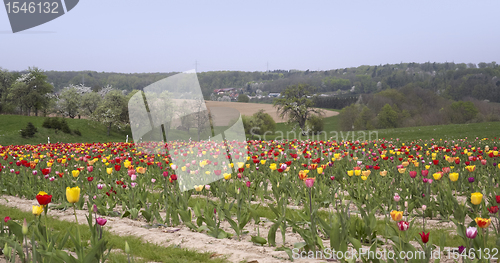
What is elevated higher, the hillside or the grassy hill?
the hillside

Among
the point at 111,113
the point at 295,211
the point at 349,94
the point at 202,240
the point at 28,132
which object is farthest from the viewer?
the point at 349,94

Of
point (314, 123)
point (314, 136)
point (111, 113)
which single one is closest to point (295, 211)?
point (314, 136)

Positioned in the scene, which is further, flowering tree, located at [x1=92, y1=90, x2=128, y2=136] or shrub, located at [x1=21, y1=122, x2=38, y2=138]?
flowering tree, located at [x1=92, y1=90, x2=128, y2=136]

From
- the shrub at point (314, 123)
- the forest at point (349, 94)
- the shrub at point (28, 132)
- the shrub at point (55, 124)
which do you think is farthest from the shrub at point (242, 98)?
the shrub at point (28, 132)

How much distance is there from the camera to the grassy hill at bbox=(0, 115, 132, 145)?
32.2 m

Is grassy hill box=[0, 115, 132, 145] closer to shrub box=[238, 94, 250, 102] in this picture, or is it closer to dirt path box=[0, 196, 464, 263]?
dirt path box=[0, 196, 464, 263]

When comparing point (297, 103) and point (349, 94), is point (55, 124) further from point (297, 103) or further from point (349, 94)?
point (349, 94)

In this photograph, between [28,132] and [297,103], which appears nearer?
[28,132]

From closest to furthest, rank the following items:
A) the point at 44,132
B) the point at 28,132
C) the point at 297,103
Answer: the point at 28,132
the point at 44,132
the point at 297,103

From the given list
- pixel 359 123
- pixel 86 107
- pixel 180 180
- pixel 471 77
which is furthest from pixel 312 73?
pixel 180 180

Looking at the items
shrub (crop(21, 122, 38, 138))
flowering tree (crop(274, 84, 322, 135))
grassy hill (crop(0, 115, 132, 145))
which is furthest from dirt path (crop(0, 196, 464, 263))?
flowering tree (crop(274, 84, 322, 135))

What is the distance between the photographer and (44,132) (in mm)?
35312

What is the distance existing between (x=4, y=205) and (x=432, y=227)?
26.5 feet

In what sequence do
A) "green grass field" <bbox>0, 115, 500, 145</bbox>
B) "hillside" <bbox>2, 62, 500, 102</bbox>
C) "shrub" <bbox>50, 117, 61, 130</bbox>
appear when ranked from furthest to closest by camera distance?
"hillside" <bbox>2, 62, 500, 102</bbox> < "shrub" <bbox>50, 117, 61, 130</bbox> < "green grass field" <bbox>0, 115, 500, 145</bbox>
